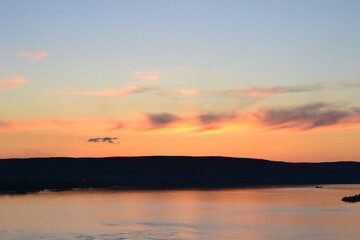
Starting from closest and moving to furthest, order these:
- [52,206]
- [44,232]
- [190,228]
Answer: [44,232] < [190,228] < [52,206]

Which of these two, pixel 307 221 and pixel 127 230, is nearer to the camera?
pixel 127 230

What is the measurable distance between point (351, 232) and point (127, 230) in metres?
19.2

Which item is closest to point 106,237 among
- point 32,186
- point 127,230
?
point 127,230

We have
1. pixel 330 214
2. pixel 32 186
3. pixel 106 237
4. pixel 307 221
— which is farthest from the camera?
pixel 32 186

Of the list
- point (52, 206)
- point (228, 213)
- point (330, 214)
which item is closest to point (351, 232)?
point (330, 214)

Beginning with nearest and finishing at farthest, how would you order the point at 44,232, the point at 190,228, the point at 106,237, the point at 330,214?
the point at 106,237
the point at 44,232
the point at 190,228
the point at 330,214

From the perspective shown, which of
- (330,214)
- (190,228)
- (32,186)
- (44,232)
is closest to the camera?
(44,232)

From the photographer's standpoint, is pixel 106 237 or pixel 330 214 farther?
pixel 330 214

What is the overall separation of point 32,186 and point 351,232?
345 feet

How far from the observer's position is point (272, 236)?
4753cm

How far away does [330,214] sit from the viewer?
66312mm

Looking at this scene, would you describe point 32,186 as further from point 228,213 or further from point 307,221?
point 307,221

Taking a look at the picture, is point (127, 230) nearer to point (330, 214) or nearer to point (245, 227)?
point (245, 227)

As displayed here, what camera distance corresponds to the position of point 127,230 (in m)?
50.8
